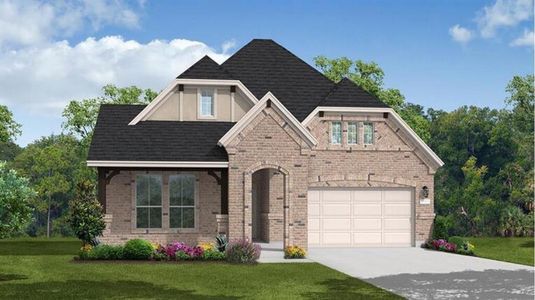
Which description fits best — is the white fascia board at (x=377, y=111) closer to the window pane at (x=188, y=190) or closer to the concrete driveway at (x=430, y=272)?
the concrete driveway at (x=430, y=272)

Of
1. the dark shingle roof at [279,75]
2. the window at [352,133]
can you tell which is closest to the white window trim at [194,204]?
the dark shingle roof at [279,75]

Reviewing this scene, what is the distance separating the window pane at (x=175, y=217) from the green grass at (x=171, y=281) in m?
4.99

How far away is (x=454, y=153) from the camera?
79125 mm

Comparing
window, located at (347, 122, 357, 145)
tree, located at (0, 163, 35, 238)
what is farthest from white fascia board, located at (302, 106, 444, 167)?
tree, located at (0, 163, 35, 238)

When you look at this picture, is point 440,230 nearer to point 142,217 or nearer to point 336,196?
point 336,196

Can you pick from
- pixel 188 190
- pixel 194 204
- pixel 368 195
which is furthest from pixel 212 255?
pixel 368 195

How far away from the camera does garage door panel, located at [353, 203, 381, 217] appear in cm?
3334

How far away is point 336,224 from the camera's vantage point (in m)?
33.2

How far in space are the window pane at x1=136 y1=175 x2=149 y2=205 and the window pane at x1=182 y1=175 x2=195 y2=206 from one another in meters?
1.49

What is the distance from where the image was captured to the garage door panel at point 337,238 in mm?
33156

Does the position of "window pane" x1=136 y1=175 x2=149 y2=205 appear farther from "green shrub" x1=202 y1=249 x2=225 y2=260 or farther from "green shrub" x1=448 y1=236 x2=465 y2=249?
"green shrub" x1=448 y1=236 x2=465 y2=249

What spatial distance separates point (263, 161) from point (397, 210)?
773cm

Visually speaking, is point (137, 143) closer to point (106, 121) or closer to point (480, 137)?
point (106, 121)

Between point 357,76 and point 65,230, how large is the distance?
42998 mm
